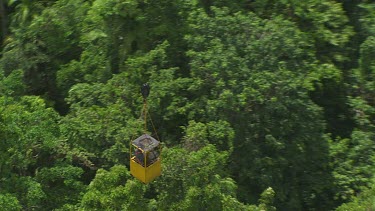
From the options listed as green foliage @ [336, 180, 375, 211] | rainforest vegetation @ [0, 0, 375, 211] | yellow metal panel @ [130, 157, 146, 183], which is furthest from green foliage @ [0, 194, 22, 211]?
green foliage @ [336, 180, 375, 211]

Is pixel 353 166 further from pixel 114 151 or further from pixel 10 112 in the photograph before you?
pixel 10 112

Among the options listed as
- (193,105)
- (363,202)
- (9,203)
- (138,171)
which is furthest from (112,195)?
(363,202)

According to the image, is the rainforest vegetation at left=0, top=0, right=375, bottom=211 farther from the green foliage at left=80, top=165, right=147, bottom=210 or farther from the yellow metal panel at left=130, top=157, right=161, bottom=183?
the yellow metal panel at left=130, top=157, right=161, bottom=183

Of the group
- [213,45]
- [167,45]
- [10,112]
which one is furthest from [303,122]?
[10,112]

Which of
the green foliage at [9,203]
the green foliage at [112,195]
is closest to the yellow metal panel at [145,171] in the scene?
the green foliage at [112,195]

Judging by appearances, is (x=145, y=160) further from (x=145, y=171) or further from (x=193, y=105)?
(x=193, y=105)

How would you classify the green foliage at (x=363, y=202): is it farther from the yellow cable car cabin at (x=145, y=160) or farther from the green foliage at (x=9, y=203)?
the green foliage at (x=9, y=203)

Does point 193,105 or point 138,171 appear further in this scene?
point 193,105
